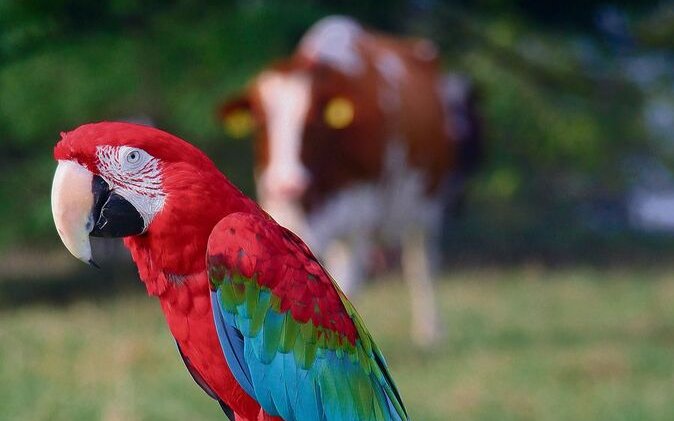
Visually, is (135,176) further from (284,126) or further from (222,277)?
(284,126)

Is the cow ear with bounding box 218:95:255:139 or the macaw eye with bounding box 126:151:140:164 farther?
the cow ear with bounding box 218:95:255:139

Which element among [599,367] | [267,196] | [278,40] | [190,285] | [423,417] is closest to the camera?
[190,285]

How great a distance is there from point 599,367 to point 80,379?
7.82 feet

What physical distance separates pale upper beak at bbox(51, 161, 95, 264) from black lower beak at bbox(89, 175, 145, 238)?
1cm

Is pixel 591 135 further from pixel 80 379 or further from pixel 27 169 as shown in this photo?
pixel 80 379

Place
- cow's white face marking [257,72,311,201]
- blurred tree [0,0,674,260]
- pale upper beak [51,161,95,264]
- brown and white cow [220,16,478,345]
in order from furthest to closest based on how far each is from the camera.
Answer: blurred tree [0,0,674,260]
brown and white cow [220,16,478,345]
cow's white face marking [257,72,311,201]
pale upper beak [51,161,95,264]

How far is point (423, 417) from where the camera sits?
14.5ft

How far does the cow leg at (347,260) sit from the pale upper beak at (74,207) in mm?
3722

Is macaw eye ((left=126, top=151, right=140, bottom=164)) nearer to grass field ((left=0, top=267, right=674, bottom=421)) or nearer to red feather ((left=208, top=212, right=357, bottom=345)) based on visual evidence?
red feather ((left=208, top=212, right=357, bottom=345))

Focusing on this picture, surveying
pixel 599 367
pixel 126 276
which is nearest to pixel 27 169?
pixel 126 276

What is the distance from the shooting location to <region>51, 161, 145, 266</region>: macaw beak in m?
1.74

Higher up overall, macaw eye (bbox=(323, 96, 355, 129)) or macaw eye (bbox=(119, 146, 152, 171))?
macaw eye (bbox=(323, 96, 355, 129))

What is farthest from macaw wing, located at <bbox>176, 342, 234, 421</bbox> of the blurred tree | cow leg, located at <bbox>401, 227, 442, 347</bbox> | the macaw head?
cow leg, located at <bbox>401, 227, 442, 347</bbox>

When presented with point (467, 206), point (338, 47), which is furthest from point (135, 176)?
point (467, 206)
